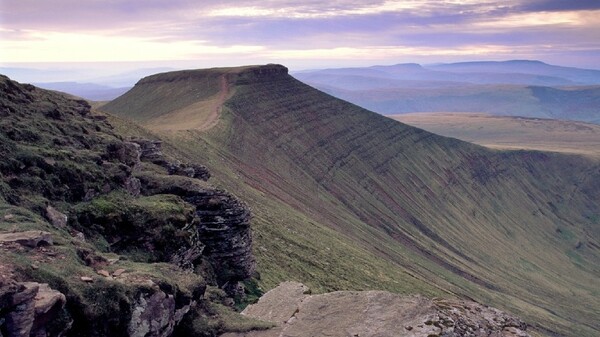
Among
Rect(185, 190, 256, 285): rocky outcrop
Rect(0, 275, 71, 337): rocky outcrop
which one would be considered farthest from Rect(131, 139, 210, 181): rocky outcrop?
Rect(0, 275, 71, 337): rocky outcrop

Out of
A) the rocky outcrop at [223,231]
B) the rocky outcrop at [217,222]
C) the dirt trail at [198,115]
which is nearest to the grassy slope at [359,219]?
the dirt trail at [198,115]

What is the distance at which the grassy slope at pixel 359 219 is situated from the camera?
76.9 metres

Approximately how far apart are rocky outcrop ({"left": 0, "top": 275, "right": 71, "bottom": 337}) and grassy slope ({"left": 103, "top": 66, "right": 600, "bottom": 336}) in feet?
94.5

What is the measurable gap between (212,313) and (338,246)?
5738 centimetres

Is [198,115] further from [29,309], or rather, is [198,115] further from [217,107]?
[29,309]

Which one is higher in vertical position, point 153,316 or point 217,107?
point 217,107

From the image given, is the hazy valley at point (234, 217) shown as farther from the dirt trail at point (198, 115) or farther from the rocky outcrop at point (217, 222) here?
the dirt trail at point (198, 115)

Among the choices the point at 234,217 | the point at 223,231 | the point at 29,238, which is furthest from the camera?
the point at 234,217

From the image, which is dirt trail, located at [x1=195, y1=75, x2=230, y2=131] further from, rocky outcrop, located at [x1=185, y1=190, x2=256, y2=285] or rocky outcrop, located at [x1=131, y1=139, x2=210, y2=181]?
rocky outcrop, located at [x1=185, y1=190, x2=256, y2=285]

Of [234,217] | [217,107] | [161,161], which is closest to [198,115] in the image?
[217,107]

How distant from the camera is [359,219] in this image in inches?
5064

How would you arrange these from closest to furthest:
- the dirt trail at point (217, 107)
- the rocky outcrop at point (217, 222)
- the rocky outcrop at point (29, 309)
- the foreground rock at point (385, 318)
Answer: the rocky outcrop at point (29, 309), the foreground rock at point (385, 318), the rocky outcrop at point (217, 222), the dirt trail at point (217, 107)

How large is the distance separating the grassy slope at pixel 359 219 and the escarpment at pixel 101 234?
12.4 meters

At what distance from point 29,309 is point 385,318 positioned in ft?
54.0
